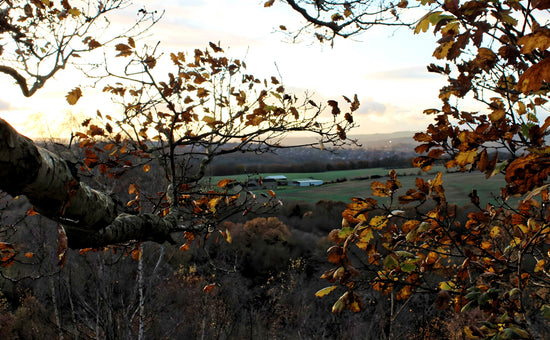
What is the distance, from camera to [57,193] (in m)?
1.58

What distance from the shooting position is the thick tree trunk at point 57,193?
1324 mm

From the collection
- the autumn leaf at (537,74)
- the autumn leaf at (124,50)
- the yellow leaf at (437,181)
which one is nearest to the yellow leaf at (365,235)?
the yellow leaf at (437,181)

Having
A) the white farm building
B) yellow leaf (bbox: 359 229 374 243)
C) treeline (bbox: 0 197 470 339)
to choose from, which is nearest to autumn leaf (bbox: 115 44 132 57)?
yellow leaf (bbox: 359 229 374 243)

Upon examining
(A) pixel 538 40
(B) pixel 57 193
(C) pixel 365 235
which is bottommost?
(C) pixel 365 235

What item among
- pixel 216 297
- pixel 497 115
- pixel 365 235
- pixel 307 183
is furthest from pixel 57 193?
pixel 307 183

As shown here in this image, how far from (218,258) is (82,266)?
27.4 ft

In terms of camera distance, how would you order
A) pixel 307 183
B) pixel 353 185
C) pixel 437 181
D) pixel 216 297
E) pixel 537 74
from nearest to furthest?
1. pixel 537 74
2. pixel 437 181
3. pixel 216 297
4. pixel 353 185
5. pixel 307 183

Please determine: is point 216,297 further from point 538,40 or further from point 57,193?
point 538,40

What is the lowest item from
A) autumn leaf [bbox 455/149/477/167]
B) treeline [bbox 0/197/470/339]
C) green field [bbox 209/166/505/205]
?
treeline [bbox 0/197/470/339]

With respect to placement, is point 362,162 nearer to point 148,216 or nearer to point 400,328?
point 400,328

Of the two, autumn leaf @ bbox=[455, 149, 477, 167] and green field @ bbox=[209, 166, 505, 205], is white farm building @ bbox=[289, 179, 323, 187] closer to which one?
green field @ bbox=[209, 166, 505, 205]

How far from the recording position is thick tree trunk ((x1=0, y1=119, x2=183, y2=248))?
4.34 feet

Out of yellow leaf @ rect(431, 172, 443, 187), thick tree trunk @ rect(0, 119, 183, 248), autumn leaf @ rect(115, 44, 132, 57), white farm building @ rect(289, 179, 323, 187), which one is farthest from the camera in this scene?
white farm building @ rect(289, 179, 323, 187)

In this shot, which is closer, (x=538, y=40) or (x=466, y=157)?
(x=538, y=40)
